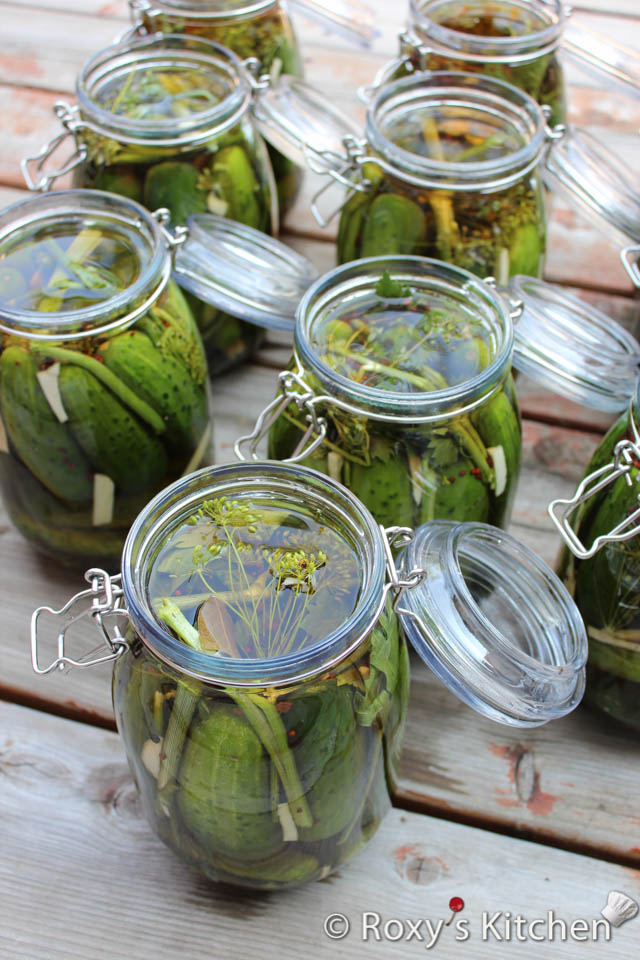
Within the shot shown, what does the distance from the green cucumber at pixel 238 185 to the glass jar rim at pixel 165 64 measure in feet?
0.11

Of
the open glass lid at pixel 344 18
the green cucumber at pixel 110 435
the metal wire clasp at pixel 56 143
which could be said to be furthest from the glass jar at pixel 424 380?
the open glass lid at pixel 344 18

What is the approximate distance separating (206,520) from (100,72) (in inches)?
21.2

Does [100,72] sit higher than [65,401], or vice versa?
[100,72]

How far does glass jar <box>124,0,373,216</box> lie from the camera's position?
102 cm

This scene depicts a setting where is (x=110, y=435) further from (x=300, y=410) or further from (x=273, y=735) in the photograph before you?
(x=273, y=735)

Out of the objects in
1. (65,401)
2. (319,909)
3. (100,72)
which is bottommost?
(319,909)

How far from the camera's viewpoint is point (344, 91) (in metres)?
1.37

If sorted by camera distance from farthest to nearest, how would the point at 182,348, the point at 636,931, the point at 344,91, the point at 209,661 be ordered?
the point at 344,91 → the point at 182,348 → the point at 636,931 → the point at 209,661

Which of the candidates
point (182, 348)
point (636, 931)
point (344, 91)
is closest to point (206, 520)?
point (182, 348)

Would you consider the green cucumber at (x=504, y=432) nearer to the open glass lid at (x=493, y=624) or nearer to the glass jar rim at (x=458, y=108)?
the open glass lid at (x=493, y=624)

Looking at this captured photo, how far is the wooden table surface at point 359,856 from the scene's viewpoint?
680 millimetres

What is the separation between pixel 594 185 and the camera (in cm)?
90

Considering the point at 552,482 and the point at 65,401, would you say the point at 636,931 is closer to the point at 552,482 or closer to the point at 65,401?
the point at 552,482

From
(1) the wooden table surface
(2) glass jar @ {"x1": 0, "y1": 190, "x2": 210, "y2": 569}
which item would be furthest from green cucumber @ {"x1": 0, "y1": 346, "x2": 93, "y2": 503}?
(1) the wooden table surface
